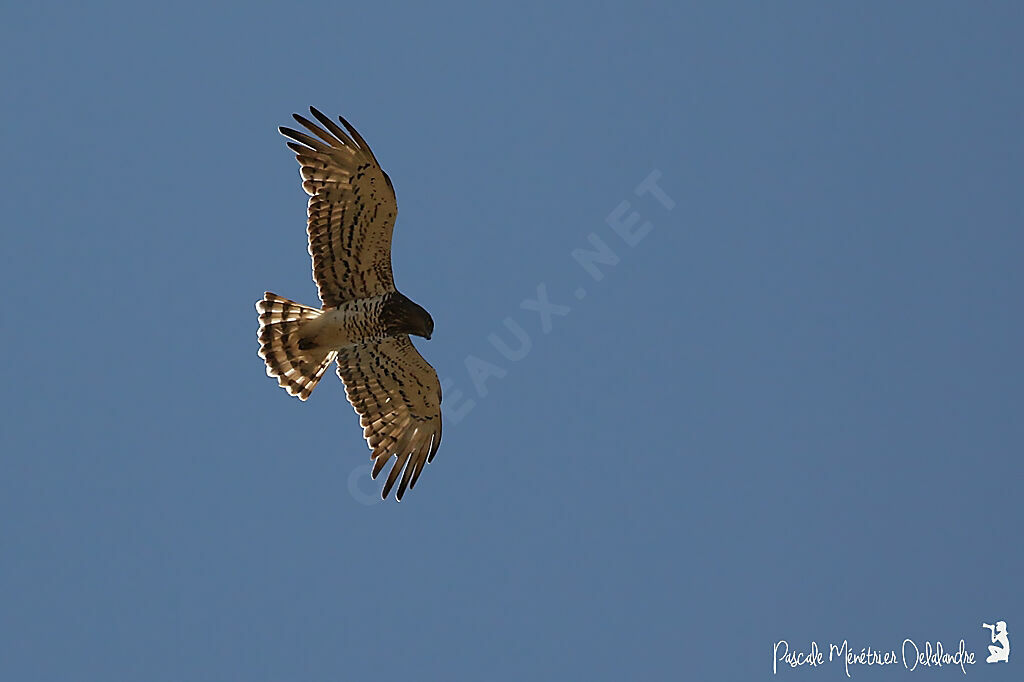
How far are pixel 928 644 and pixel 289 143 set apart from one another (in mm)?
10337

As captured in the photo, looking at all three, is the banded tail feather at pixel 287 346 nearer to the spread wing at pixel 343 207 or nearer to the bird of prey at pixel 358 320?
the bird of prey at pixel 358 320

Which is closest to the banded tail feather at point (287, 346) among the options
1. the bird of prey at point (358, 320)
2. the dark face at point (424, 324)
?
the bird of prey at point (358, 320)

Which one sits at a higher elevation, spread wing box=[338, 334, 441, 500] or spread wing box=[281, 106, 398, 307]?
spread wing box=[281, 106, 398, 307]

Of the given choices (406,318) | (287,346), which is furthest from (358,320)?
(287,346)

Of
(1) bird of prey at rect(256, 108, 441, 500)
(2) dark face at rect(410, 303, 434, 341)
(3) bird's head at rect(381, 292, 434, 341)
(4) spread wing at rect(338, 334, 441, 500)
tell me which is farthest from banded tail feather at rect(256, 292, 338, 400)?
(2) dark face at rect(410, 303, 434, 341)

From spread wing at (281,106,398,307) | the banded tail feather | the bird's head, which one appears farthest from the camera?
the banded tail feather

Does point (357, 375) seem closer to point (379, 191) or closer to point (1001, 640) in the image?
point (379, 191)

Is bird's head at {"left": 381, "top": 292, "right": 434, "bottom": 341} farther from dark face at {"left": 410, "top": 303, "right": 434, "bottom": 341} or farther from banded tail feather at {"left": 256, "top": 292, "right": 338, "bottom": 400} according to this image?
banded tail feather at {"left": 256, "top": 292, "right": 338, "bottom": 400}

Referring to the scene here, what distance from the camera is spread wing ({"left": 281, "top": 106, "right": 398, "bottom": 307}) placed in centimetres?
1384

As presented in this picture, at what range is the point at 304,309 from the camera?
1475cm

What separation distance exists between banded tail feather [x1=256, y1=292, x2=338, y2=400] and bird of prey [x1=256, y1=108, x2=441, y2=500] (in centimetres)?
1

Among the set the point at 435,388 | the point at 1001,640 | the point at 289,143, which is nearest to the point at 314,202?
the point at 289,143

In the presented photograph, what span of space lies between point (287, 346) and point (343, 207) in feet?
5.76

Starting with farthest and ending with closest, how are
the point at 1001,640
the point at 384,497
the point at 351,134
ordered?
the point at 1001,640 → the point at 384,497 → the point at 351,134
